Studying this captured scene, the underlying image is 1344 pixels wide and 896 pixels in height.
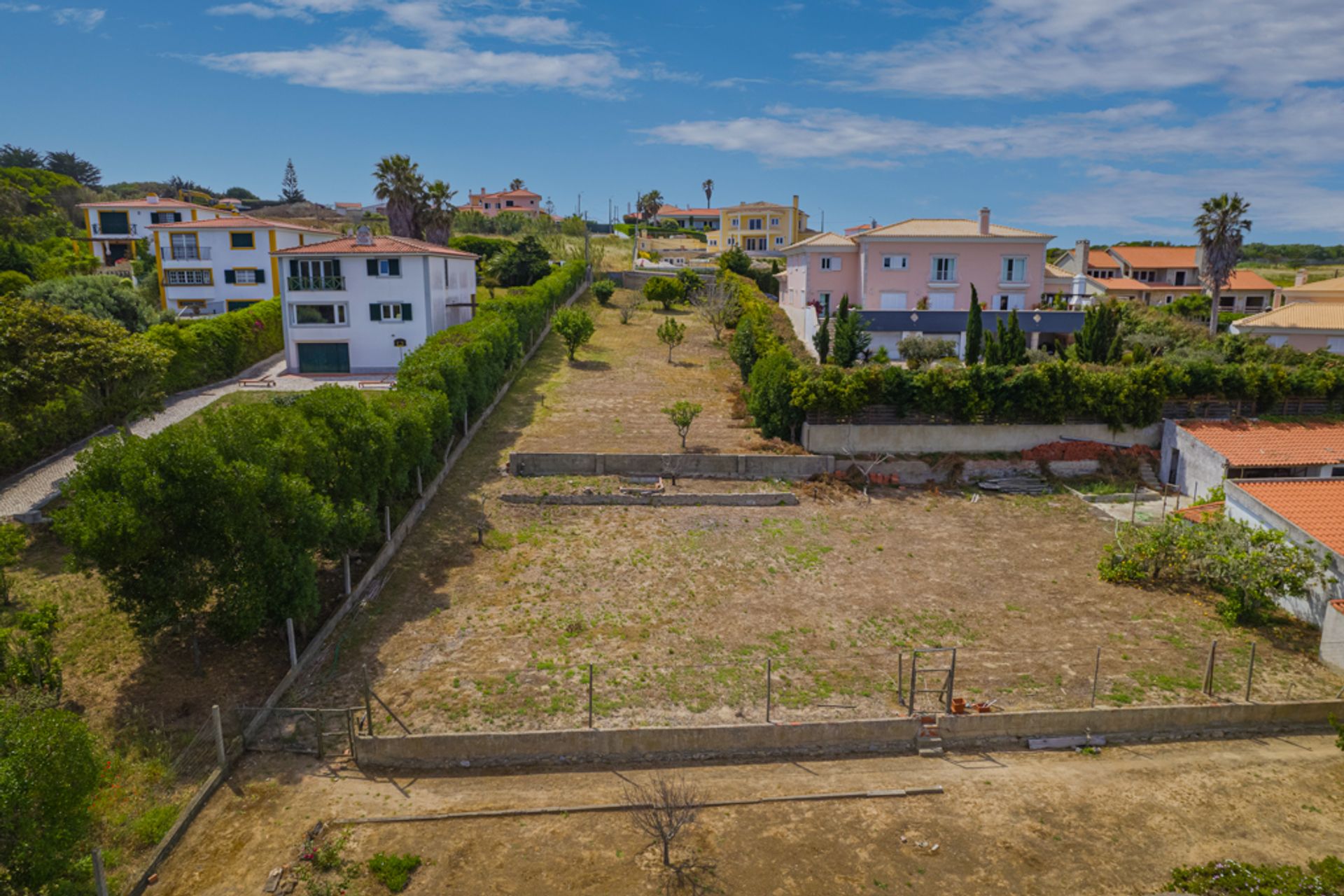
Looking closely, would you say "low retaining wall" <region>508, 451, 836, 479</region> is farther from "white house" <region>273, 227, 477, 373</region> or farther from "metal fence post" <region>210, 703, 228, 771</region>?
"white house" <region>273, 227, 477, 373</region>

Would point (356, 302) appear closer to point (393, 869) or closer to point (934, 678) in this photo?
point (934, 678)

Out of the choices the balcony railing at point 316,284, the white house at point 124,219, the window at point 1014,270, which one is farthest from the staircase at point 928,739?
the white house at point 124,219

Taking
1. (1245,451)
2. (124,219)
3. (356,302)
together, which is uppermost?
(124,219)

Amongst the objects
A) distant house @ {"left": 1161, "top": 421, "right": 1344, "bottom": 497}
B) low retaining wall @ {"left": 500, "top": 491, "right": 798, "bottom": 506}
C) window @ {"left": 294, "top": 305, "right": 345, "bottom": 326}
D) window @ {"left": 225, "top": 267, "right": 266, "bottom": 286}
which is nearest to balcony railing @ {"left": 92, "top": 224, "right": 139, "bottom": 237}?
window @ {"left": 225, "top": 267, "right": 266, "bottom": 286}

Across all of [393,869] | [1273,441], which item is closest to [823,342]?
[1273,441]

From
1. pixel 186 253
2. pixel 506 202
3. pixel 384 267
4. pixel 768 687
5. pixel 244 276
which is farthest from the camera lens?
pixel 506 202

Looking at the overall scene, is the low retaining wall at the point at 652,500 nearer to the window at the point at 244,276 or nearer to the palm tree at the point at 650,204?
the window at the point at 244,276
